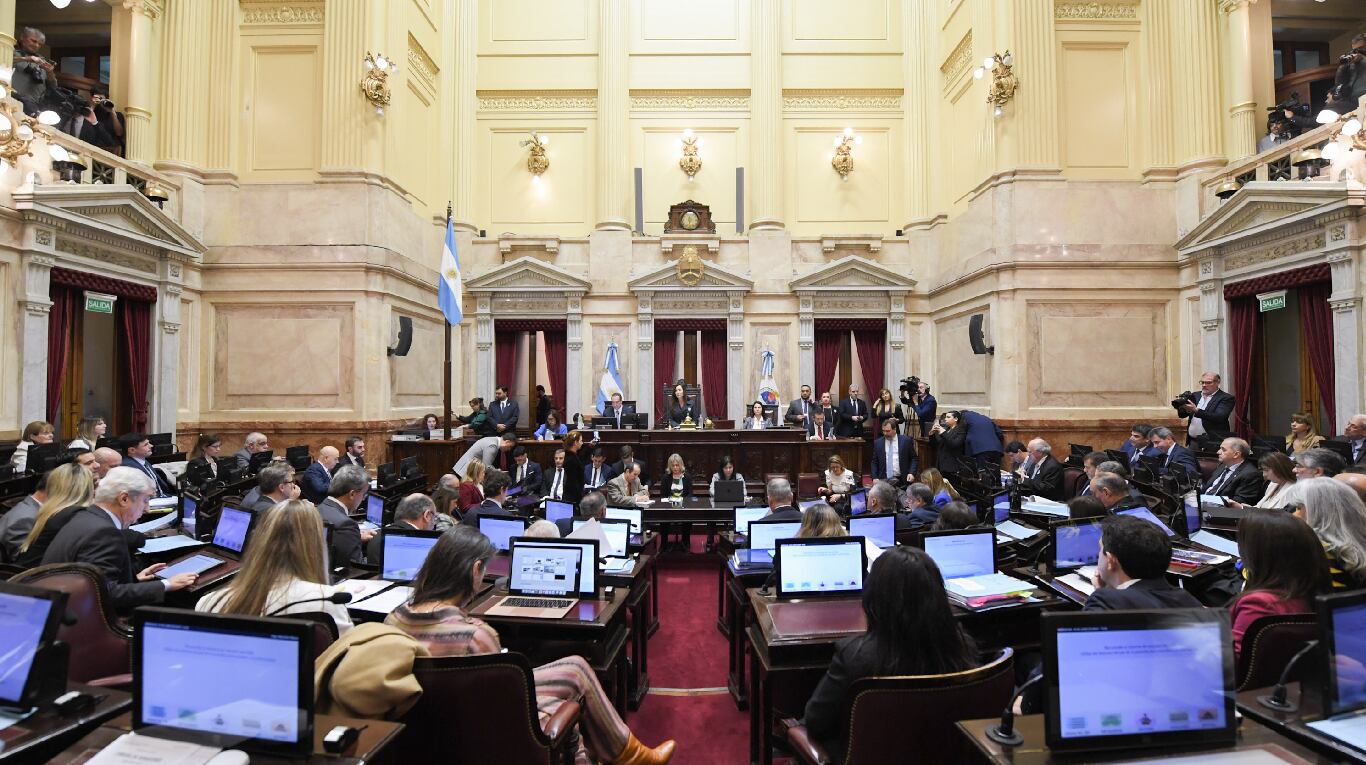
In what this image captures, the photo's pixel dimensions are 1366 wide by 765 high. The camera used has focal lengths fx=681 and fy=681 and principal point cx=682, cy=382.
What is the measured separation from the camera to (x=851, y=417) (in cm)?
1142

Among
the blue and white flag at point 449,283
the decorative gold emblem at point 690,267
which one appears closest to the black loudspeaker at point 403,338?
the blue and white flag at point 449,283

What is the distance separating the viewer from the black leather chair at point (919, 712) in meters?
1.85

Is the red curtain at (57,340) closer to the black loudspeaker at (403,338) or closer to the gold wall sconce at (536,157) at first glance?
the black loudspeaker at (403,338)

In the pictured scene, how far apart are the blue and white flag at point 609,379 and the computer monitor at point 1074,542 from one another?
902 centimetres

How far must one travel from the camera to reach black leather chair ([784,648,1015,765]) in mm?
1851

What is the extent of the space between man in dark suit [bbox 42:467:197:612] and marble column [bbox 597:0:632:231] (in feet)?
36.3

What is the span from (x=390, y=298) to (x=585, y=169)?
17.7 feet

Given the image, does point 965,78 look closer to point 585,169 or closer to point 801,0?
point 801,0

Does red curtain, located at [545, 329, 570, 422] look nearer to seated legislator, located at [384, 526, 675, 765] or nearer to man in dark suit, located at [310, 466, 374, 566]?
man in dark suit, located at [310, 466, 374, 566]

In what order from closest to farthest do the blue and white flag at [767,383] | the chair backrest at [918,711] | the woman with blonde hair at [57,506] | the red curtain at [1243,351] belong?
Answer: the chair backrest at [918,711] < the woman with blonde hair at [57,506] < the red curtain at [1243,351] < the blue and white flag at [767,383]

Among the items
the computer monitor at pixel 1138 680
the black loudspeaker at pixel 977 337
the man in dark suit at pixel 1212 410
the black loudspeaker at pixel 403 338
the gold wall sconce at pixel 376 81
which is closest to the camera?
the computer monitor at pixel 1138 680

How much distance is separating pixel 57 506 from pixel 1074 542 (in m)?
5.07

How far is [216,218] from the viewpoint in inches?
402

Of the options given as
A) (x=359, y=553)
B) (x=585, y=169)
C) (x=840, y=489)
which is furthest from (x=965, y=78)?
(x=359, y=553)
